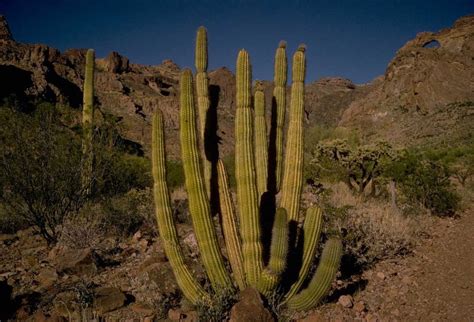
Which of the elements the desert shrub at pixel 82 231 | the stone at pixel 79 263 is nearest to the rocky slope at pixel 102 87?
the desert shrub at pixel 82 231

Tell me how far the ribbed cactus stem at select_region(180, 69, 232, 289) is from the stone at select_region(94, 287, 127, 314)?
1.30m

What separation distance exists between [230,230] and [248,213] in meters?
0.45

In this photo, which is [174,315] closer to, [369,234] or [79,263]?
[79,263]

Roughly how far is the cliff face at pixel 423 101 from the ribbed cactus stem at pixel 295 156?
32.4 m

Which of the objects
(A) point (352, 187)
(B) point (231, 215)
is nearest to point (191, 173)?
(B) point (231, 215)

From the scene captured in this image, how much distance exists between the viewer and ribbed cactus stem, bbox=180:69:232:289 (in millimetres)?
4305

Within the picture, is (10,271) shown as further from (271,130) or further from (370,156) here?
(370,156)

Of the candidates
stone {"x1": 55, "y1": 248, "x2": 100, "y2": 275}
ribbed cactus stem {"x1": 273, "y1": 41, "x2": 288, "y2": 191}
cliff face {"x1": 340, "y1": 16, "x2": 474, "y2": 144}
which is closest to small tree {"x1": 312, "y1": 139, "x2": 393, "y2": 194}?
ribbed cactus stem {"x1": 273, "y1": 41, "x2": 288, "y2": 191}

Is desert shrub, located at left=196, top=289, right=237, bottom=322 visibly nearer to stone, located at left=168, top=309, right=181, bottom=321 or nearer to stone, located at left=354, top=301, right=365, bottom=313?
stone, located at left=168, top=309, right=181, bottom=321

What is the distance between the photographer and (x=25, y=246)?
791 centimetres

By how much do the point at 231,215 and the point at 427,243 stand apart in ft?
16.3

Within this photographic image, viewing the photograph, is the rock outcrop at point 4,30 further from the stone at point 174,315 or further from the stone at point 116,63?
the stone at point 174,315

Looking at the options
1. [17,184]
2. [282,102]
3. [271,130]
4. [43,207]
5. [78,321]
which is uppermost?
[282,102]

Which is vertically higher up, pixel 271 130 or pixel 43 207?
pixel 271 130
